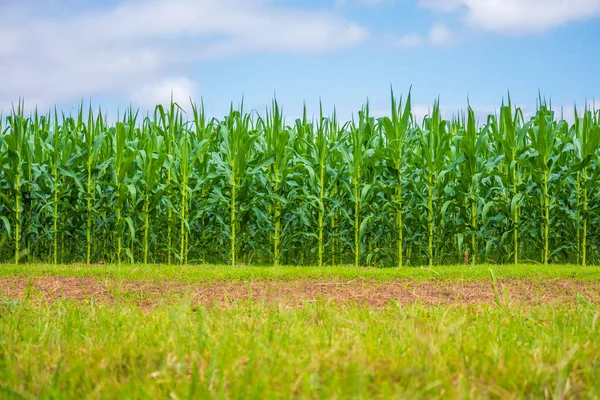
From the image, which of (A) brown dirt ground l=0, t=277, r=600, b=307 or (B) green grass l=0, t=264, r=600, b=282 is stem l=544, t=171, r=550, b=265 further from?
(A) brown dirt ground l=0, t=277, r=600, b=307

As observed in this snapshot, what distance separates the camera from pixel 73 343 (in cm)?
340

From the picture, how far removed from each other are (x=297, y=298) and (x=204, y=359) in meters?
2.62

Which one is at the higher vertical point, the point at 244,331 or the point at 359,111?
the point at 359,111

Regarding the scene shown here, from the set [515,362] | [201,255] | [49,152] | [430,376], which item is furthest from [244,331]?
[49,152]

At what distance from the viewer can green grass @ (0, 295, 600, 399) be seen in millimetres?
2525

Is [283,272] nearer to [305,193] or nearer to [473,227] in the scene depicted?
[305,193]

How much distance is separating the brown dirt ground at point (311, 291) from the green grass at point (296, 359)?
4.33ft

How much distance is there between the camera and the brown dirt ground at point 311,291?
17.7ft

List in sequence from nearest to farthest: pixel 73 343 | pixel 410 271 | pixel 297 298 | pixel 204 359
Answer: pixel 204 359 → pixel 73 343 → pixel 297 298 → pixel 410 271

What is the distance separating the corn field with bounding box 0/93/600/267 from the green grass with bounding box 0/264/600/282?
1.04 meters

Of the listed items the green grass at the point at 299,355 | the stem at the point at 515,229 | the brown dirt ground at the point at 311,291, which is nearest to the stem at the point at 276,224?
the brown dirt ground at the point at 311,291

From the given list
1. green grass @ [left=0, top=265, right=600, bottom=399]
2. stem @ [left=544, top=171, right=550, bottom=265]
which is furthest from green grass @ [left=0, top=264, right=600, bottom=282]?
green grass @ [left=0, top=265, right=600, bottom=399]

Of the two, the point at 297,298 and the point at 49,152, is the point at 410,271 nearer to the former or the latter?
the point at 297,298

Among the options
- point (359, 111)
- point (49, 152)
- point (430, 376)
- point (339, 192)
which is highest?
point (359, 111)
